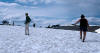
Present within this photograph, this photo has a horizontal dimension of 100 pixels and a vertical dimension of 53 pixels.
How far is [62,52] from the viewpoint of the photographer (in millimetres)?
9086

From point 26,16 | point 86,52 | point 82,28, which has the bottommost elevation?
point 86,52

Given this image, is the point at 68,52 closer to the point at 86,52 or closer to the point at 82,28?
the point at 86,52

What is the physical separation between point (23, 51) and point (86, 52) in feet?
11.9

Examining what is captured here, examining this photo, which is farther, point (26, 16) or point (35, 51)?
point (26, 16)

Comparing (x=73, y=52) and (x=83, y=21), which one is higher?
(x=83, y=21)

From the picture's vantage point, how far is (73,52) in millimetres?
9234

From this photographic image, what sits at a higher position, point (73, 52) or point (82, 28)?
point (82, 28)

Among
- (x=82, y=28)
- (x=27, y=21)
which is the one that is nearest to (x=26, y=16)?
(x=27, y=21)

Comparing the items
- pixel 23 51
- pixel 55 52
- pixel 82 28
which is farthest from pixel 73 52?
pixel 82 28

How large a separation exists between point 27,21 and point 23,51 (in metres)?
7.88

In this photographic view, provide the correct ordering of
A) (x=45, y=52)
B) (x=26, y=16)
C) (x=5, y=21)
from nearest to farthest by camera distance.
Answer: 1. (x=45, y=52)
2. (x=26, y=16)
3. (x=5, y=21)

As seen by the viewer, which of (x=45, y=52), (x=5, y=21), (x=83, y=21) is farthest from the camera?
(x=5, y=21)

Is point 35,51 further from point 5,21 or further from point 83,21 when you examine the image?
point 5,21

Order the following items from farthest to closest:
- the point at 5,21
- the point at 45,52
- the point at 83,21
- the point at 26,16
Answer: the point at 5,21 → the point at 26,16 → the point at 83,21 → the point at 45,52
